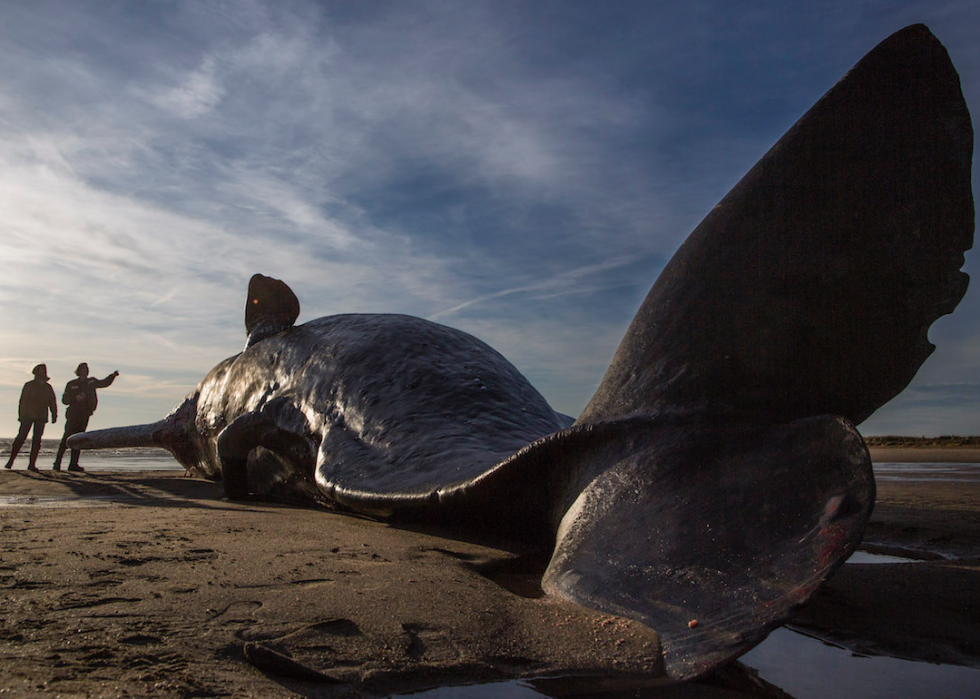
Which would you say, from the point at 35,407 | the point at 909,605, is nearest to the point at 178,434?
the point at 909,605

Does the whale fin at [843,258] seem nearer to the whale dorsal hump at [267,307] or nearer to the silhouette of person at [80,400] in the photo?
the whale dorsal hump at [267,307]

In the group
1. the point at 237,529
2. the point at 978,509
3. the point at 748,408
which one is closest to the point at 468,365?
the point at 237,529

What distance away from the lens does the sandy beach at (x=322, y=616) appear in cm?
128

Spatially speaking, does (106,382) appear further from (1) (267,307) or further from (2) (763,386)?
(2) (763,386)

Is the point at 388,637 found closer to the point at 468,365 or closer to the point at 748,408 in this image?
the point at 748,408

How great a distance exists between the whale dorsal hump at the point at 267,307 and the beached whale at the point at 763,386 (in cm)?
327

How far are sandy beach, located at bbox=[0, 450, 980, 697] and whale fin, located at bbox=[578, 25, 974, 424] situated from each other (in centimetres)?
64

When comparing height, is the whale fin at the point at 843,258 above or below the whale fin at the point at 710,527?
above

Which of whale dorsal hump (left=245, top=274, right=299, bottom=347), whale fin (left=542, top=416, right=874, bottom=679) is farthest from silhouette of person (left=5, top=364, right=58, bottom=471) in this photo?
whale fin (left=542, top=416, right=874, bottom=679)

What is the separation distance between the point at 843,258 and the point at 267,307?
15.2 feet

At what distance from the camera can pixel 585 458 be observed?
215 cm

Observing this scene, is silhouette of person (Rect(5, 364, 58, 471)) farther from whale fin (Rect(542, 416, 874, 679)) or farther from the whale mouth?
whale fin (Rect(542, 416, 874, 679))

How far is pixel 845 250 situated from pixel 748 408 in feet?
1.72

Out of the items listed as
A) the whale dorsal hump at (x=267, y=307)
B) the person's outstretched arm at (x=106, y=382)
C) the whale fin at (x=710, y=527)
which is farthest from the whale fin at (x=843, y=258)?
the person's outstretched arm at (x=106, y=382)
